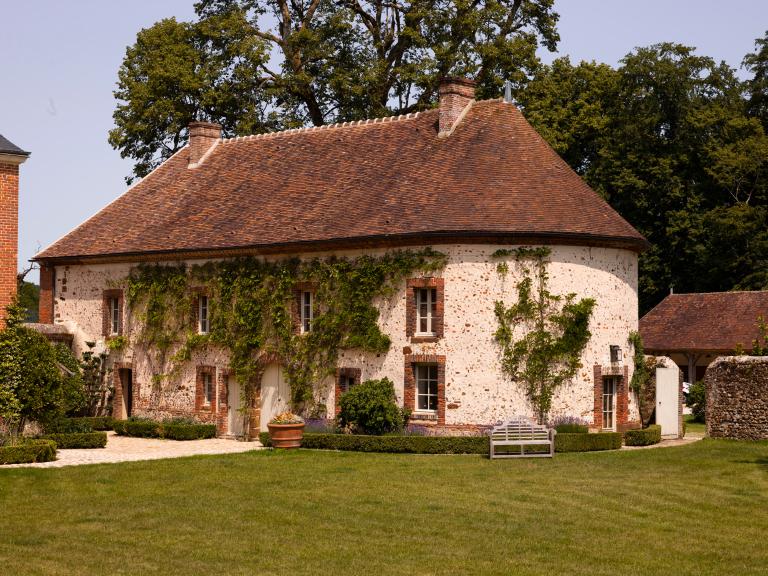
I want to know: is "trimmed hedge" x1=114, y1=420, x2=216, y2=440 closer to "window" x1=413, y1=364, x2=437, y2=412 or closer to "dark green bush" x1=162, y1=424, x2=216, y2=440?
"dark green bush" x1=162, y1=424, x2=216, y2=440

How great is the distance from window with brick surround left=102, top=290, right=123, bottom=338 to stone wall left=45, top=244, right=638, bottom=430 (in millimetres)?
8558

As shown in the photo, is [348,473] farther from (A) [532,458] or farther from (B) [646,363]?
(B) [646,363]

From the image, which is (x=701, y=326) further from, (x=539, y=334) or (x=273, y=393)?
(x=273, y=393)

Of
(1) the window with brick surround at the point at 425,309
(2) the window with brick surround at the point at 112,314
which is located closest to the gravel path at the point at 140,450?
(2) the window with brick surround at the point at 112,314

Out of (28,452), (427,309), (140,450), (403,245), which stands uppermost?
(403,245)

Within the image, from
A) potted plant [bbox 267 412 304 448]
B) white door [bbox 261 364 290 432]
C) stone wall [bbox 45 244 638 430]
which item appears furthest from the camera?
white door [bbox 261 364 290 432]

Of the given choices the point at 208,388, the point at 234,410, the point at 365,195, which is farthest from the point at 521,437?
the point at 208,388

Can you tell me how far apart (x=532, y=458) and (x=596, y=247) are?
273 inches

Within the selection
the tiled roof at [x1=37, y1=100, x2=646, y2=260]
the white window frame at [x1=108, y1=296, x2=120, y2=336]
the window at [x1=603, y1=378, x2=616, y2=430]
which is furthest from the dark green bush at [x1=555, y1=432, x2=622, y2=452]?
the white window frame at [x1=108, y1=296, x2=120, y2=336]

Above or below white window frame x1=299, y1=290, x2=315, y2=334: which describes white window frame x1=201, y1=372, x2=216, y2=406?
below

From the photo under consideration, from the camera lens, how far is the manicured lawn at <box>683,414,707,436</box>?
34878 millimetres

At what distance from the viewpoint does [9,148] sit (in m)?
26.6

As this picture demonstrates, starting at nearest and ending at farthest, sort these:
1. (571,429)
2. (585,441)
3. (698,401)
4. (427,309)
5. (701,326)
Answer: (585,441) < (571,429) < (427,309) < (698,401) < (701,326)

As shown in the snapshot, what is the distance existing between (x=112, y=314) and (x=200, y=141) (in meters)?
6.97
